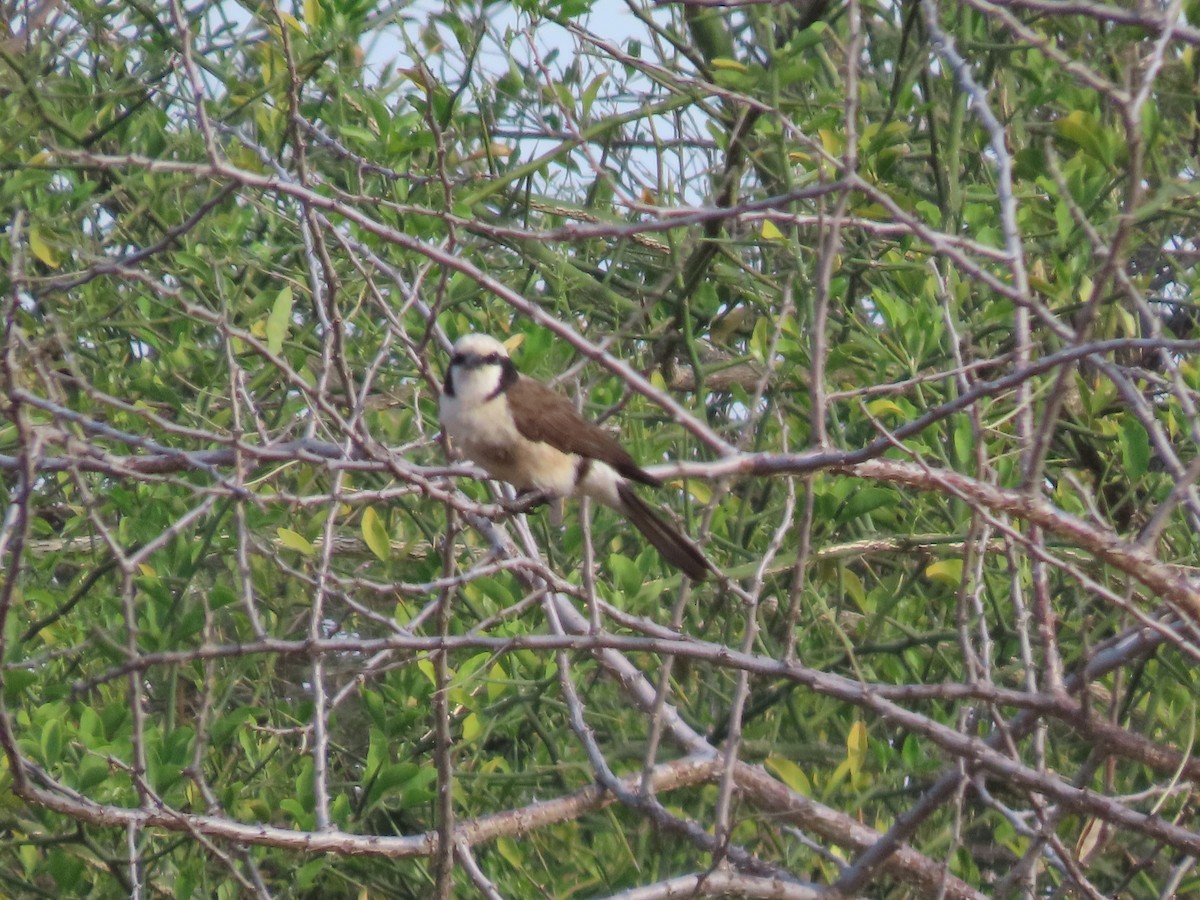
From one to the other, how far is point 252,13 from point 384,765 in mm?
2559

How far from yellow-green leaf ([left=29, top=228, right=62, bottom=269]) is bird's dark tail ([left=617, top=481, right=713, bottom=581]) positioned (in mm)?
2065

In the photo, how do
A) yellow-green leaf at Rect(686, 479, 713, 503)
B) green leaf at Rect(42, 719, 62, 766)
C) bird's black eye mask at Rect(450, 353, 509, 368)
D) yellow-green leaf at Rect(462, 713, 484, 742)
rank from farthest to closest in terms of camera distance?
yellow-green leaf at Rect(686, 479, 713, 503), bird's black eye mask at Rect(450, 353, 509, 368), yellow-green leaf at Rect(462, 713, 484, 742), green leaf at Rect(42, 719, 62, 766)

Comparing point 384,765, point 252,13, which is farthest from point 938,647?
point 252,13

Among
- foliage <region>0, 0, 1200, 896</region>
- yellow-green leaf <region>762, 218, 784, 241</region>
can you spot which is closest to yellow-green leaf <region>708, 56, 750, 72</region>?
foliage <region>0, 0, 1200, 896</region>

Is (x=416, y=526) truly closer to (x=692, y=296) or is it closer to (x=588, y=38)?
(x=692, y=296)

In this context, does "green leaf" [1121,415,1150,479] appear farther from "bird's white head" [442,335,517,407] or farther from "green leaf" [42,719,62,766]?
"green leaf" [42,719,62,766]

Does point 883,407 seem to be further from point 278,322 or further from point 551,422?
point 278,322

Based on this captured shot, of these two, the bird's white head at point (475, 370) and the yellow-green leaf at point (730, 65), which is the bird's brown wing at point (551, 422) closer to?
the bird's white head at point (475, 370)

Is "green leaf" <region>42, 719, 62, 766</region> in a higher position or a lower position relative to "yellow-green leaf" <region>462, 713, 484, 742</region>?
higher

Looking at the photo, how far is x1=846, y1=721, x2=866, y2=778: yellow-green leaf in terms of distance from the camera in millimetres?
3854

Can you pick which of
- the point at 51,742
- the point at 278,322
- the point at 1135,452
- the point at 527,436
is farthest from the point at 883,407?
the point at 51,742

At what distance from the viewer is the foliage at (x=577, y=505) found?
3.18 meters

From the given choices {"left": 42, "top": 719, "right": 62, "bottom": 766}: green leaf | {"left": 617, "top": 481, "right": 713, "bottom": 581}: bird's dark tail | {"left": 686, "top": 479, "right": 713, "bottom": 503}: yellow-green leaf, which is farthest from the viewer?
{"left": 686, "top": 479, "right": 713, "bottom": 503}: yellow-green leaf

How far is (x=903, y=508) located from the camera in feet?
15.2
